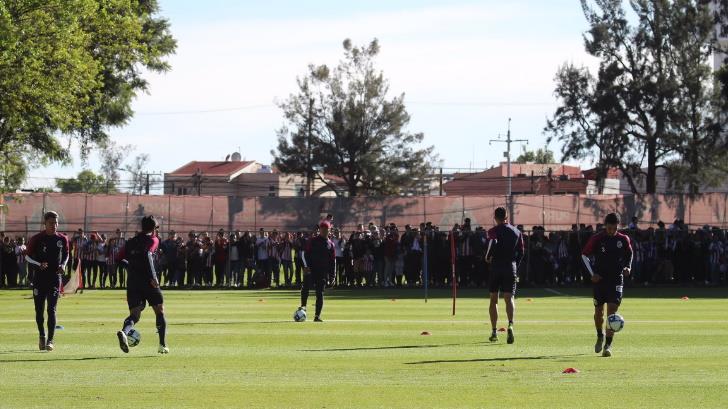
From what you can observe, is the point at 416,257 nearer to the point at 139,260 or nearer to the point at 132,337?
the point at 139,260

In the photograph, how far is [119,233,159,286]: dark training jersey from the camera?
1686 centimetres

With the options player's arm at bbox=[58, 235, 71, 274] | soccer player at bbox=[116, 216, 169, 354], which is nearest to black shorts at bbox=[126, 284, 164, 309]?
soccer player at bbox=[116, 216, 169, 354]

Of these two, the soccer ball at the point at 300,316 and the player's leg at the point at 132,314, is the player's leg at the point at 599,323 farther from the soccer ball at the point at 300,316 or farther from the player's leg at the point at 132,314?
the soccer ball at the point at 300,316

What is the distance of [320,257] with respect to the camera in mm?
23312

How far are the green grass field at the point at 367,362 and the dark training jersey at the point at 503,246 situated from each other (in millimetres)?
1242

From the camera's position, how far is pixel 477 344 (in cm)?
1833

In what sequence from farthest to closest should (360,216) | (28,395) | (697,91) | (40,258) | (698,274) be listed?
(697,91)
(360,216)
(698,274)
(40,258)
(28,395)

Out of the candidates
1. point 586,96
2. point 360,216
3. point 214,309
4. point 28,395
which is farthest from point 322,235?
point 586,96

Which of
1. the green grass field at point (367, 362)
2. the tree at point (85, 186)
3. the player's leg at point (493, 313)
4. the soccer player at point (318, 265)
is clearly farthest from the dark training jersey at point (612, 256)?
the tree at point (85, 186)

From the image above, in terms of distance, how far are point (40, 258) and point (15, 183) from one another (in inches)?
1477

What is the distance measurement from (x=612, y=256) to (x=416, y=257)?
2250cm

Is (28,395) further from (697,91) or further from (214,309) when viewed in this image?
(697,91)

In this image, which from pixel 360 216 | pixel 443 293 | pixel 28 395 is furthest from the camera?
pixel 360 216

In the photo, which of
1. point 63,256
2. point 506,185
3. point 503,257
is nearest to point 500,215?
point 503,257
